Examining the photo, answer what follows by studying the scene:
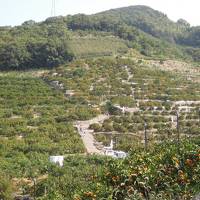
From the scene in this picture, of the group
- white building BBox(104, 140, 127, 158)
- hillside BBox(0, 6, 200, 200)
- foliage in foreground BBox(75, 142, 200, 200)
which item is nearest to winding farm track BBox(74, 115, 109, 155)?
hillside BBox(0, 6, 200, 200)

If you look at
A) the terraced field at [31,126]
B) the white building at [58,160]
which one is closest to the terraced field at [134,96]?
the terraced field at [31,126]

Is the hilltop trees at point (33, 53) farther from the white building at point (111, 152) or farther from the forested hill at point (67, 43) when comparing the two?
the white building at point (111, 152)

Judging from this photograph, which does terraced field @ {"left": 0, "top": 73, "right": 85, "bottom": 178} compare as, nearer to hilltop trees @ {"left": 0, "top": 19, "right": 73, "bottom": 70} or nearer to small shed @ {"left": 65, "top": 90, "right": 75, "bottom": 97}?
small shed @ {"left": 65, "top": 90, "right": 75, "bottom": 97}

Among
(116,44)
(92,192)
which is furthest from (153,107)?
(92,192)

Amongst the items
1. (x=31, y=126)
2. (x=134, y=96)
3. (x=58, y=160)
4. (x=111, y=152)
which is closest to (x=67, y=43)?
(x=134, y=96)

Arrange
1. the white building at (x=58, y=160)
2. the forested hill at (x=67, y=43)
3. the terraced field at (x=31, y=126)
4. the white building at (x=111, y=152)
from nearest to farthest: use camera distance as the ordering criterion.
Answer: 1. the white building at (x=58, y=160)
2. the white building at (x=111, y=152)
3. the terraced field at (x=31, y=126)
4. the forested hill at (x=67, y=43)

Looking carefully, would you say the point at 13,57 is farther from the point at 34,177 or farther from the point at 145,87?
the point at 34,177

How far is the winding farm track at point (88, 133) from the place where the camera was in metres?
30.0

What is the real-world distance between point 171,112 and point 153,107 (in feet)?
5.79

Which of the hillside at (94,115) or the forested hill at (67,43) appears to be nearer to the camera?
the hillside at (94,115)

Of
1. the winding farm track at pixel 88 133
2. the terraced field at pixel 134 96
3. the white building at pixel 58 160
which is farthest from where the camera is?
the terraced field at pixel 134 96

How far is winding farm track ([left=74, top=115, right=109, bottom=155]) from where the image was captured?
3002 cm

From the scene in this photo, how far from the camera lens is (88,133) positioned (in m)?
34.0

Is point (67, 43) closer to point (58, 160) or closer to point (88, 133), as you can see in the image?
point (88, 133)
